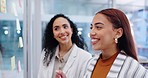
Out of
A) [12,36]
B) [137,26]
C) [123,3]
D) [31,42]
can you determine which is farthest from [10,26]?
[137,26]

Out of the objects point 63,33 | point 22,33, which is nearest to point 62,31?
point 63,33

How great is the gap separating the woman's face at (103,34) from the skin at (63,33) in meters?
0.74

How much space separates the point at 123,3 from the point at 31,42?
1.66 meters

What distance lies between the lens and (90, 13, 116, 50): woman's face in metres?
1.27

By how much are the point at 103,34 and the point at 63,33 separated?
2.53ft

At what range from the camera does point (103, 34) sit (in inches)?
49.8

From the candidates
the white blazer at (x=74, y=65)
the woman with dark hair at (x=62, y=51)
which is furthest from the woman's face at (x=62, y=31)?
the white blazer at (x=74, y=65)

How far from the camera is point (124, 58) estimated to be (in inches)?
48.8

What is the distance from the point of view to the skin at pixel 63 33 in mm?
2000

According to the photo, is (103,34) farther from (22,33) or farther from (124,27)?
(22,33)

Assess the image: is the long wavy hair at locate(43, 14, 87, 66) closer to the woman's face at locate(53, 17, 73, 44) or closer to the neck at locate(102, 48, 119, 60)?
the woman's face at locate(53, 17, 73, 44)

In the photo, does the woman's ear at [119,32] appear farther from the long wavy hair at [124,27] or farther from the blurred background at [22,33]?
the blurred background at [22,33]

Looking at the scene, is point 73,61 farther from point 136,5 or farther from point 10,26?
point 136,5

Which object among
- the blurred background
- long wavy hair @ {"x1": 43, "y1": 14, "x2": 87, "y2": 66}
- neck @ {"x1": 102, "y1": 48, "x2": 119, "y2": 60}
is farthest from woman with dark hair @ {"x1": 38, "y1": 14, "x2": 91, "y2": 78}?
the blurred background
